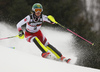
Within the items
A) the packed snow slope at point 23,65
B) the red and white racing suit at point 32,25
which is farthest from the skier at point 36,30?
the packed snow slope at point 23,65

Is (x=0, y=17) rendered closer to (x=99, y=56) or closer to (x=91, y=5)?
(x=99, y=56)

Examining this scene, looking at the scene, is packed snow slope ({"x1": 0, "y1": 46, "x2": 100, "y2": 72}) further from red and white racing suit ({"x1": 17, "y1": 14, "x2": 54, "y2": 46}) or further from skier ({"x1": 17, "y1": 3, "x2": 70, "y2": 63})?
red and white racing suit ({"x1": 17, "y1": 14, "x2": 54, "y2": 46})

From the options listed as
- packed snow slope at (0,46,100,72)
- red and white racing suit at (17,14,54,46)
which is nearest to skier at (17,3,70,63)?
red and white racing suit at (17,14,54,46)

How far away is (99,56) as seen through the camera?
687 centimetres

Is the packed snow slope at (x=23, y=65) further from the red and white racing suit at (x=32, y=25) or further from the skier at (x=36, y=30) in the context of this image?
the red and white racing suit at (x=32, y=25)

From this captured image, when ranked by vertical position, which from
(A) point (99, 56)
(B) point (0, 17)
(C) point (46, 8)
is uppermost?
(C) point (46, 8)

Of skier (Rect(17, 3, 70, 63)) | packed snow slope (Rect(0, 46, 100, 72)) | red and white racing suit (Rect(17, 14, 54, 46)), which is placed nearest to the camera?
packed snow slope (Rect(0, 46, 100, 72))

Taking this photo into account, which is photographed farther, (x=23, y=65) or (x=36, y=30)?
(x=36, y=30)

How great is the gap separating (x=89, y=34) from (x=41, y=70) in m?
7.65

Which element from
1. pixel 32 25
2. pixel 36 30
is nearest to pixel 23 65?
pixel 32 25

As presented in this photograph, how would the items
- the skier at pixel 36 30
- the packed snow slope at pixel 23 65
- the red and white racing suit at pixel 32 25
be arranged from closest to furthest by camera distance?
the packed snow slope at pixel 23 65, the skier at pixel 36 30, the red and white racing suit at pixel 32 25

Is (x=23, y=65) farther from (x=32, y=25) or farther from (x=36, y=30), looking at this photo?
(x=36, y=30)

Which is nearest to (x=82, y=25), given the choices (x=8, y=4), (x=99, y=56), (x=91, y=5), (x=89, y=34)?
(x=89, y=34)

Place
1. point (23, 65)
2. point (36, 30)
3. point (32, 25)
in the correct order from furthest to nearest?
point (36, 30) → point (32, 25) → point (23, 65)
